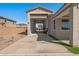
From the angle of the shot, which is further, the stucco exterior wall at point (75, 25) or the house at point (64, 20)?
the house at point (64, 20)

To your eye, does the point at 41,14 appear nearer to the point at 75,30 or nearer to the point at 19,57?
the point at 75,30

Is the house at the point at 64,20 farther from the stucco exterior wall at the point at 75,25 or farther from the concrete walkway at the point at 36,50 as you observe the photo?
the concrete walkway at the point at 36,50

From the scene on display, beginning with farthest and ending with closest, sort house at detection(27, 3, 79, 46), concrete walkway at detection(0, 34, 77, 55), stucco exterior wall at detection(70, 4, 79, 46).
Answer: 1. house at detection(27, 3, 79, 46)
2. stucco exterior wall at detection(70, 4, 79, 46)
3. concrete walkway at detection(0, 34, 77, 55)

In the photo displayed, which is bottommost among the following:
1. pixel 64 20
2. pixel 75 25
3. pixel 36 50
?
pixel 36 50

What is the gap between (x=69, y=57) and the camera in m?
6.82

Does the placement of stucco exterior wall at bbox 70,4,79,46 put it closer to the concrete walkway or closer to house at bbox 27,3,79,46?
house at bbox 27,3,79,46

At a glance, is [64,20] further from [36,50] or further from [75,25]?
[36,50]

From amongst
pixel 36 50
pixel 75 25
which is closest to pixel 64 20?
pixel 75 25

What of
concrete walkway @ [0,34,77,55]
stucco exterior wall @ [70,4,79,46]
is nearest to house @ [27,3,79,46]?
stucco exterior wall @ [70,4,79,46]

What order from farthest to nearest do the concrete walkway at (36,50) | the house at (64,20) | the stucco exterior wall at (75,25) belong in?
1. the house at (64,20)
2. the stucco exterior wall at (75,25)
3. the concrete walkway at (36,50)

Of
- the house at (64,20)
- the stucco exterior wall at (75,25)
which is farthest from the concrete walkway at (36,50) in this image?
the house at (64,20)

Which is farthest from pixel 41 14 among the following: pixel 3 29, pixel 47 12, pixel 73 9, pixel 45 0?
pixel 45 0

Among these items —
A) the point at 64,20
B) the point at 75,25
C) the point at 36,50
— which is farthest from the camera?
the point at 64,20

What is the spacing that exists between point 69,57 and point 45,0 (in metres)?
2.61
